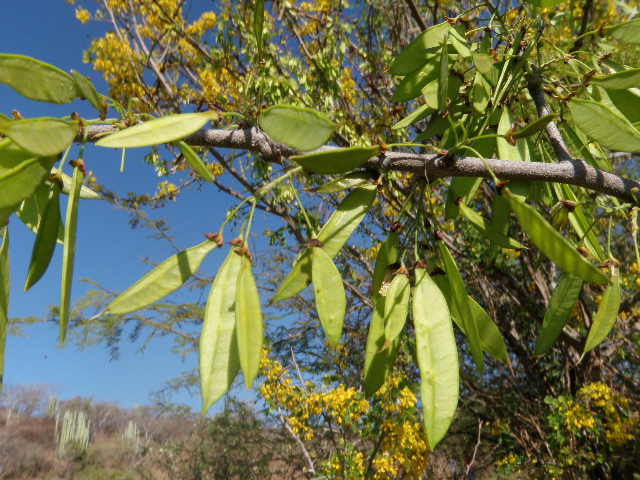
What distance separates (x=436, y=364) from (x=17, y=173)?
0.36 meters

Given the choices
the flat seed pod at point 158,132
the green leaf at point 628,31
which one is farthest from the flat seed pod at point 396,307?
the green leaf at point 628,31

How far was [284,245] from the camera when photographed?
308 centimetres

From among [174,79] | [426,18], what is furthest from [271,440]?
[426,18]

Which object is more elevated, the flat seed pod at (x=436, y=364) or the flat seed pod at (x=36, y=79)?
the flat seed pod at (x=36, y=79)

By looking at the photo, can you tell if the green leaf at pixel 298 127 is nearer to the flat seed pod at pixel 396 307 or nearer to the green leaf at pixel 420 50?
the flat seed pod at pixel 396 307

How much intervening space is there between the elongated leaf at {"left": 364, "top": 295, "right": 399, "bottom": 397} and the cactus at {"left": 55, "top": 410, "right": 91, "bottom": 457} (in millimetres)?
8153

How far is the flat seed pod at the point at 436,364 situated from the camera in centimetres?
35

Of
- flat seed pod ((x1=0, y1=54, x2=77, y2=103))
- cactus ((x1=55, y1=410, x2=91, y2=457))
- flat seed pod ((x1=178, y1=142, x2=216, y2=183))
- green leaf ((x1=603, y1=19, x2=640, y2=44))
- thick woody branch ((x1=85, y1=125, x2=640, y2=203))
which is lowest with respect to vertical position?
cactus ((x1=55, y1=410, x2=91, y2=457))

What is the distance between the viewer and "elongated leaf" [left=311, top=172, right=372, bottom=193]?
42 cm

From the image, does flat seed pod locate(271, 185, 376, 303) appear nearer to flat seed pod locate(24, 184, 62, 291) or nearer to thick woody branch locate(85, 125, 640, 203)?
thick woody branch locate(85, 125, 640, 203)

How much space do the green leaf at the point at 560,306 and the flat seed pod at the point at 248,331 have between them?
13.2 inches

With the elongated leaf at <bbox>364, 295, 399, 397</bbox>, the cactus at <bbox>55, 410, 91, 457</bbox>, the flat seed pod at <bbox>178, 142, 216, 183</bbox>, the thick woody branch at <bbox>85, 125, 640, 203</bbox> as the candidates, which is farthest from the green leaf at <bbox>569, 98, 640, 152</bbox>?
the cactus at <bbox>55, 410, 91, 457</bbox>

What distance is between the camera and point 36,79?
0.34 m

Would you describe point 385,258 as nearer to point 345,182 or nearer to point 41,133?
point 345,182
